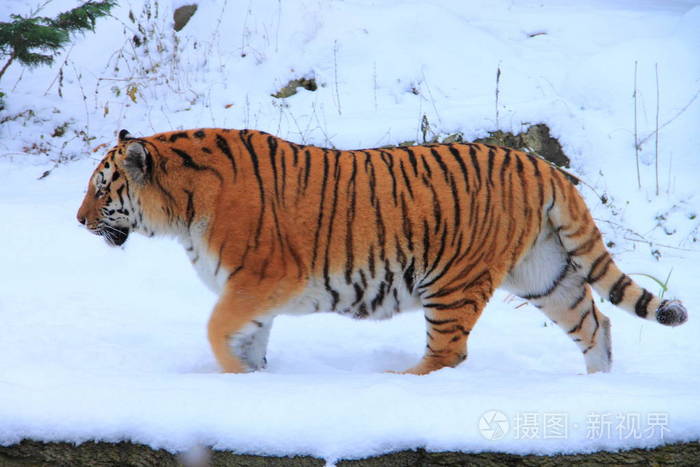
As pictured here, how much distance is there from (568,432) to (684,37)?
6.79 meters

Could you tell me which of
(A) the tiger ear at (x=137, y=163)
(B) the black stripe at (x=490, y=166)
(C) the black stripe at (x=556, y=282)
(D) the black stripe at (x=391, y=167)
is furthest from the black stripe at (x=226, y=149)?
(C) the black stripe at (x=556, y=282)

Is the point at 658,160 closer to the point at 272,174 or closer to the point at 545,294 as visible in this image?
the point at 545,294

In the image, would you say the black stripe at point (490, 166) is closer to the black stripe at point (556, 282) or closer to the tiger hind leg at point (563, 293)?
the tiger hind leg at point (563, 293)

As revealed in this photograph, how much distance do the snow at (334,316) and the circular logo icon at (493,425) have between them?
0.12 ft

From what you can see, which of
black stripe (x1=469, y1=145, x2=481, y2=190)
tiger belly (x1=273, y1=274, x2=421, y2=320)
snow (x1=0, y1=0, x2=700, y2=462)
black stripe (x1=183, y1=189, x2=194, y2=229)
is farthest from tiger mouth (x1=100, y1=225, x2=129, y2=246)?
black stripe (x1=469, y1=145, x2=481, y2=190)

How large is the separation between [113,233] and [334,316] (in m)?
1.75

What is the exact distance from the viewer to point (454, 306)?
162 inches

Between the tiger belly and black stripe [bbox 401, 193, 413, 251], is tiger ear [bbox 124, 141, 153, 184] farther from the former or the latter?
black stripe [bbox 401, 193, 413, 251]

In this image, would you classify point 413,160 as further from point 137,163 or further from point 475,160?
point 137,163

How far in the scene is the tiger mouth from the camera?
14.0 ft

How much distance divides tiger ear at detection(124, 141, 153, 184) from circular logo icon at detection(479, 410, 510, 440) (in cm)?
207

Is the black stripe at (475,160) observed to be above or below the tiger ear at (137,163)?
above

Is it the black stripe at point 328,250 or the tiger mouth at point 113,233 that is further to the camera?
the tiger mouth at point 113,233

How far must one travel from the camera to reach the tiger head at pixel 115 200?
13.7 feet
